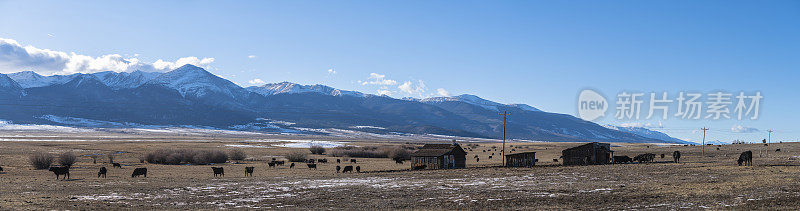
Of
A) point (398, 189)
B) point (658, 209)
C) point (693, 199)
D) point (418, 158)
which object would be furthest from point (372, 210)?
point (418, 158)

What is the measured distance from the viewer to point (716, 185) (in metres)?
30.0

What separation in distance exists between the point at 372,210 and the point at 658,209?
1212 cm

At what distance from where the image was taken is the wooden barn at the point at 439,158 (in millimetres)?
61000

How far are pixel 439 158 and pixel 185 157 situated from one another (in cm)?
3435

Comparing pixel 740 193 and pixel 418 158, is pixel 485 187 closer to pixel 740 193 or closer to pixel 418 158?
pixel 740 193

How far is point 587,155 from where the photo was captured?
58812 millimetres

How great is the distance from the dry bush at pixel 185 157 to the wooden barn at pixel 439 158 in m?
28.2

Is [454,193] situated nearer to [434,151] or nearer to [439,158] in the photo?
[439,158]

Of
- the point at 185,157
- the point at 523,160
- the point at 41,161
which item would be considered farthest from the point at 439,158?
the point at 41,161

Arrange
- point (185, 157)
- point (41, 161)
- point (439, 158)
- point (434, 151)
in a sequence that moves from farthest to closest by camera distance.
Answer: point (185, 157), point (434, 151), point (439, 158), point (41, 161)

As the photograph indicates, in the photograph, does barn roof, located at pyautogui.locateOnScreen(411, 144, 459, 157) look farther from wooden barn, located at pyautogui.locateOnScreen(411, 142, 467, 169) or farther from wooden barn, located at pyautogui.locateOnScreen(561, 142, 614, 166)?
wooden barn, located at pyautogui.locateOnScreen(561, 142, 614, 166)

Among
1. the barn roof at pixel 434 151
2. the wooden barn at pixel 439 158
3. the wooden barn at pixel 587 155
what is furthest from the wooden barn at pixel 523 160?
the barn roof at pixel 434 151

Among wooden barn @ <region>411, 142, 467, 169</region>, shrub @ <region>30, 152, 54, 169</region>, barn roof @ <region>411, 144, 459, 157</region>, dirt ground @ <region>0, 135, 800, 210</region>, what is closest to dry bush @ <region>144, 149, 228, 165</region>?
shrub @ <region>30, 152, 54, 169</region>

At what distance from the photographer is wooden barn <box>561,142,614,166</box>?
58688 millimetres
